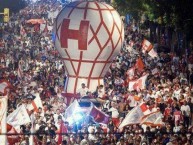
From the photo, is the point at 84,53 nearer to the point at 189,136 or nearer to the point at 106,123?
the point at 106,123

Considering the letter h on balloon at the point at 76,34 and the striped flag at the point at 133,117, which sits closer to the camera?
the striped flag at the point at 133,117

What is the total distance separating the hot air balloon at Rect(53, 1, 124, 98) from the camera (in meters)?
31.9

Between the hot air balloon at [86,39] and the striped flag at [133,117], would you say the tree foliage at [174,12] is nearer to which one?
the hot air balloon at [86,39]

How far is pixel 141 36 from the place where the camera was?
59.8 meters

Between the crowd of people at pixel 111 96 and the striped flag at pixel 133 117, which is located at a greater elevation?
the striped flag at pixel 133 117

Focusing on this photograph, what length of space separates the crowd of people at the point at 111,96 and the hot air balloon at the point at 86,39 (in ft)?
3.04

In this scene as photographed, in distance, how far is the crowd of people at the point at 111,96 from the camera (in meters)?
20.5

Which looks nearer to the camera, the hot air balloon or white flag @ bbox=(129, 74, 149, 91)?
white flag @ bbox=(129, 74, 149, 91)

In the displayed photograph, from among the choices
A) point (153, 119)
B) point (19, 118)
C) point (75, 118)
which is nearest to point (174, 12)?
point (75, 118)

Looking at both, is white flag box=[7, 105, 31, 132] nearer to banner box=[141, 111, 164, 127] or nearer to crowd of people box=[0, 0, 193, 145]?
crowd of people box=[0, 0, 193, 145]

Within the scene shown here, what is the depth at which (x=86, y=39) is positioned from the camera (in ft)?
105

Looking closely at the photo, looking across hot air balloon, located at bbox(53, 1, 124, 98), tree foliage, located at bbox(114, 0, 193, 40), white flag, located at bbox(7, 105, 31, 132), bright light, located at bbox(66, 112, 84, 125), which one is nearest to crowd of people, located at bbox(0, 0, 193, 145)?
bright light, located at bbox(66, 112, 84, 125)

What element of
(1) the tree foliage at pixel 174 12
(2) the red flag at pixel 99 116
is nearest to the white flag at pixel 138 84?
(2) the red flag at pixel 99 116

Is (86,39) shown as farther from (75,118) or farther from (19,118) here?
(19,118)
